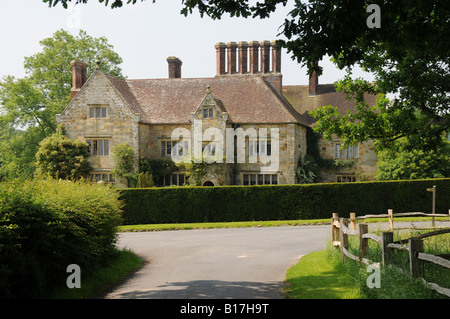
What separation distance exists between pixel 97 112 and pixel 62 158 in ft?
14.2

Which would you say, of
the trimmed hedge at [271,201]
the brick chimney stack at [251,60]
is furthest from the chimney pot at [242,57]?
the trimmed hedge at [271,201]

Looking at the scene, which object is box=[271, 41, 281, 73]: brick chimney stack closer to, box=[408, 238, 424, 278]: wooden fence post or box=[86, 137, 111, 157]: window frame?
box=[86, 137, 111, 157]: window frame

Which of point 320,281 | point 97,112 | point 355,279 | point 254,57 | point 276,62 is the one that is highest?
point 254,57

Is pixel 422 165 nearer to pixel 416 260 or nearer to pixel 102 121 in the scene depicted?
pixel 102 121

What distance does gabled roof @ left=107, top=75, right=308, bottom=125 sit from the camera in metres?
38.0

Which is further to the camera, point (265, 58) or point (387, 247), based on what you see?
point (265, 58)

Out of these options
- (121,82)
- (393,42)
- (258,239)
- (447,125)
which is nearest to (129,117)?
(121,82)

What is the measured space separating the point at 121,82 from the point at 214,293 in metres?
33.8

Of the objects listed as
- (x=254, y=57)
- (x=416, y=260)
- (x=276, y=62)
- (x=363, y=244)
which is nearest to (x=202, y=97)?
(x=254, y=57)

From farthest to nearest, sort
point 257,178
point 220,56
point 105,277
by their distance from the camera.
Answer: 1. point 220,56
2. point 257,178
3. point 105,277

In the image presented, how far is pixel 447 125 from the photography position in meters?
15.5

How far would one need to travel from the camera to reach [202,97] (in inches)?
1585

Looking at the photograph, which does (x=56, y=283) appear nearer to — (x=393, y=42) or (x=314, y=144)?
(x=393, y=42)
